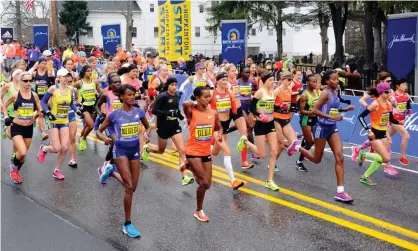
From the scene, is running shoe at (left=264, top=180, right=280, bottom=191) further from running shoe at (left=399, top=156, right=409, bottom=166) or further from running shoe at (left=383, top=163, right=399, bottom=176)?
running shoe at (left=399, top=156, right=409, bottom=166)

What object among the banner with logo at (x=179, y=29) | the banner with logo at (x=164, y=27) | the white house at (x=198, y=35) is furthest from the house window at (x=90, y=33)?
the banner with logo at (x=179, y=29)

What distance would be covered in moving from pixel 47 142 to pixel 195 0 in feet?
210

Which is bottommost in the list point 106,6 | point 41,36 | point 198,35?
point 41,36

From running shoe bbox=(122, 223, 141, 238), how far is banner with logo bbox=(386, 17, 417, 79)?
10483 mm

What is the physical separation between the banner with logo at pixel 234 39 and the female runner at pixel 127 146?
1517 centimetres

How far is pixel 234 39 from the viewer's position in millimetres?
22531

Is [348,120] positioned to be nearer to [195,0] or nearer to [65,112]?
[65,112]

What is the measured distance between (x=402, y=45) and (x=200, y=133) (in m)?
9.42

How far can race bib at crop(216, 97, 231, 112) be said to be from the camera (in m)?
10.3

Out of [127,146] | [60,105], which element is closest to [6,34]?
[60,105]

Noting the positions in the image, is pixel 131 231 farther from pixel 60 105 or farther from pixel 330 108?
pixel 60 105

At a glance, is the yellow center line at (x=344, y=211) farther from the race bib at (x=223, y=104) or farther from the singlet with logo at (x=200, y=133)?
the singlet with logo at (x=200, y=133)

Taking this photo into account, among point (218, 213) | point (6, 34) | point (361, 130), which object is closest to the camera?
point (218, 213)

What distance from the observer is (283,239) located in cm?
693
